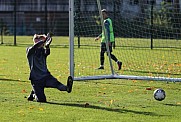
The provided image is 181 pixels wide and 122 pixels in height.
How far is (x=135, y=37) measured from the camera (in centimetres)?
2650

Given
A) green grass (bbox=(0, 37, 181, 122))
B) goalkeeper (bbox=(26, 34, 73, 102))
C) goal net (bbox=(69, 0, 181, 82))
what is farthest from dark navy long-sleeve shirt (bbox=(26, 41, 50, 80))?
goal net (bbox=(69, 0, 181, 82))

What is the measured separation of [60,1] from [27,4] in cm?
369

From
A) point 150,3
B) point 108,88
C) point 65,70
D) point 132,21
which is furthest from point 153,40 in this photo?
point 108,88

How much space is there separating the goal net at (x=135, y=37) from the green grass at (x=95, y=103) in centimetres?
212

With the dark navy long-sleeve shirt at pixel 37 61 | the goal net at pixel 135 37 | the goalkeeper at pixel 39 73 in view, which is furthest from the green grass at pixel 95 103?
the goal net at pixel 135 37

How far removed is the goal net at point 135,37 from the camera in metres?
17.6

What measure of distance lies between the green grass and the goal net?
2.12 metres

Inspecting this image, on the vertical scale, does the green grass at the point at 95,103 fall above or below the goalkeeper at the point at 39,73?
below

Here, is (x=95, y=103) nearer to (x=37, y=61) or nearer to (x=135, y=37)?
(x=37, y=61)

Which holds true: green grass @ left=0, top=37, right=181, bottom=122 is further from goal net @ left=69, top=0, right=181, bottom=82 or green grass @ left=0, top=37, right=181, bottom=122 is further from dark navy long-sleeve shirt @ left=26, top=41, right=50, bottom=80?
goal net @ left=69, top=0, right=181, bottom=82

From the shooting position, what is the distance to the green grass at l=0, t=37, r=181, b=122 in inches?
337

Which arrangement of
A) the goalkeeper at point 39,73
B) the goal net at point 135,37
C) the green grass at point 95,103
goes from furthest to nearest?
the goal net at point 135,37 → the goalkeeper at point 39,73 → the green grass at point 95,103

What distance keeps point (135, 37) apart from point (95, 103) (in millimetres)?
16749

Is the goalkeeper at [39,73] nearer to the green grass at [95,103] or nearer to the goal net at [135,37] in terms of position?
the green grass at [95,103]
